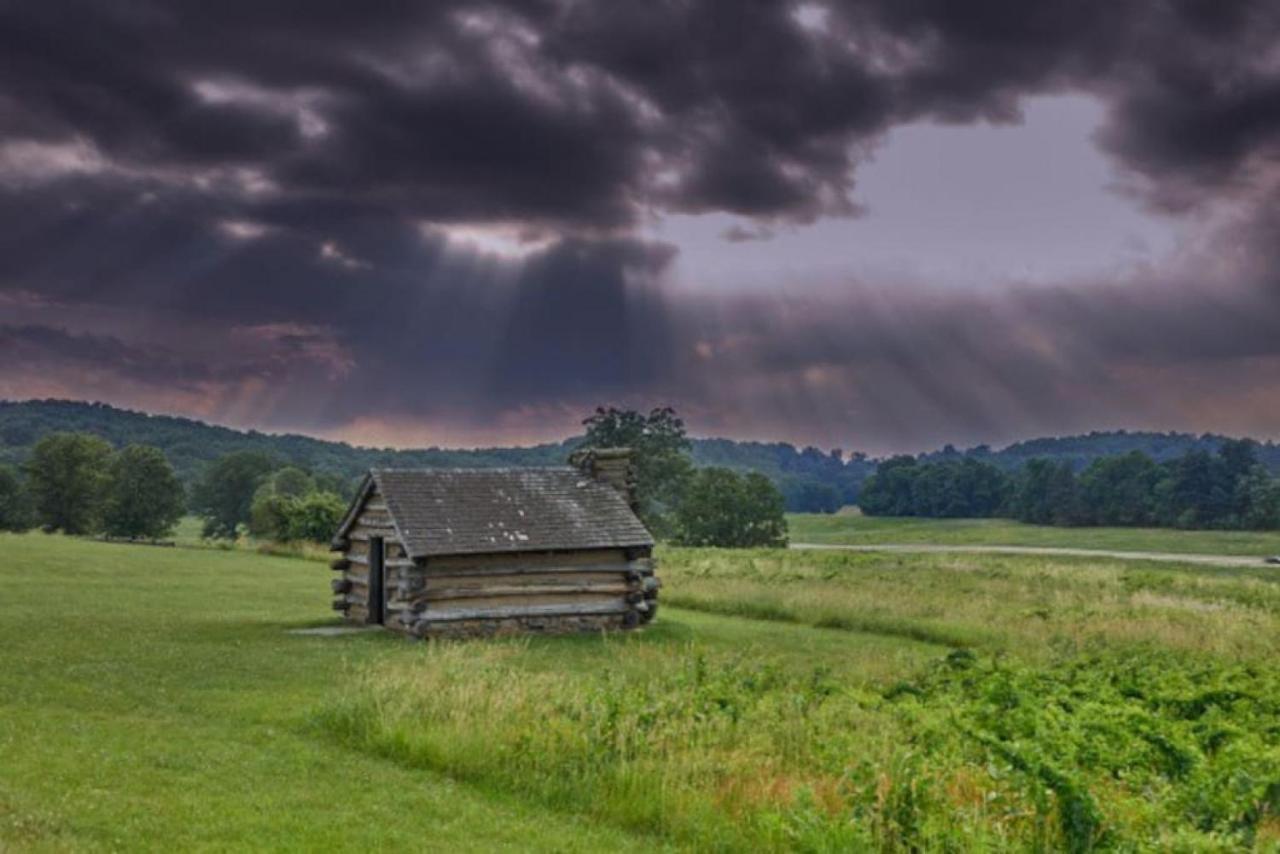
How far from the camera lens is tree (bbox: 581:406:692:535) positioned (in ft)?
359

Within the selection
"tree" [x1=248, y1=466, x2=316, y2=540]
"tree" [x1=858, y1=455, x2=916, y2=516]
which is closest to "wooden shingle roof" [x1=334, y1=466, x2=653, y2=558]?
"tree" [x1=248, y1=466, x2=316, y2=540]

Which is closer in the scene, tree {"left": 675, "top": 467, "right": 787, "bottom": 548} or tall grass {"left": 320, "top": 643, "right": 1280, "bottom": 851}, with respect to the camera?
tall grass {"left": 320, "top": 643, "right": 1280, "bottom": 851}

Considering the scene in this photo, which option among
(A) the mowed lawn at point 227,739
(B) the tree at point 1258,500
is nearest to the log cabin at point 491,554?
(A) the mowed lawn at point 227,739

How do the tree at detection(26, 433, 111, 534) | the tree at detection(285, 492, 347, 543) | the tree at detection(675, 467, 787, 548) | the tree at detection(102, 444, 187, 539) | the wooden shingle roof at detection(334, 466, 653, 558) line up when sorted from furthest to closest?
the tree at detection(102, 444, 187, 539)
the tree at detection(26, 433, 111, 534)
the tree at detection(675, 467, 787, 548)
the tree at detection(285, 492, 347, 543)
the wooden shingle roof at detection(334, 466, 653, 558)

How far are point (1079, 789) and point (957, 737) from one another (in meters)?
3.53

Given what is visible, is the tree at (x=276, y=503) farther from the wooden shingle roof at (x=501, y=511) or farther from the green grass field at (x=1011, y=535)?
the green grass field at (x=1011, y=535)

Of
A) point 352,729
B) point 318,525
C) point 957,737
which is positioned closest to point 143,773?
point 352,729

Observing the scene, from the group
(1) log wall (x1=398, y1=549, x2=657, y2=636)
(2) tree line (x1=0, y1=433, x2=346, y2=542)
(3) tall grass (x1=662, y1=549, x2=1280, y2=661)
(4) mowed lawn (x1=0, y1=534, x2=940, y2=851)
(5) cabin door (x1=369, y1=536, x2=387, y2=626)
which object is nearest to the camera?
(4) mowed lawn (x1=0, y1=534, x2=940, y2=851)

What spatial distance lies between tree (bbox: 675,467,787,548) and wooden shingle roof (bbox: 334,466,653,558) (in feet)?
205

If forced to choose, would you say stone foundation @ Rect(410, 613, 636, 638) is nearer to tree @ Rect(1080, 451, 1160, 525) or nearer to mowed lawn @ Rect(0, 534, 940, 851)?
mowed lawn @ Rect(0, 534, 940, 851)

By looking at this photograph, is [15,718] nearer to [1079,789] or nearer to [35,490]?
[1079,789]

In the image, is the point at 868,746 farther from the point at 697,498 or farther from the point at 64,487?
the point at 64,487

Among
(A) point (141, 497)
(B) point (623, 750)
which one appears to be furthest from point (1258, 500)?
(B) point (623, 750)

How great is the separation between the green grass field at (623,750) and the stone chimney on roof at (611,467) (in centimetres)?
971
